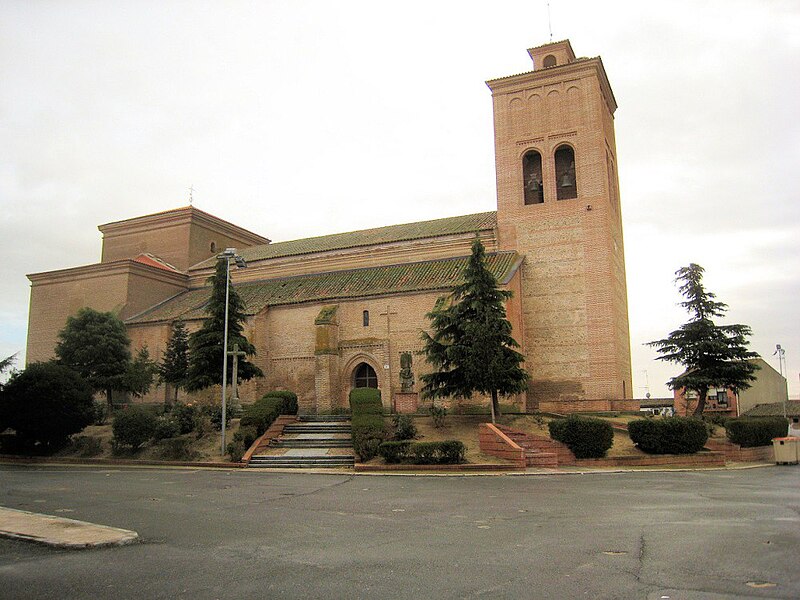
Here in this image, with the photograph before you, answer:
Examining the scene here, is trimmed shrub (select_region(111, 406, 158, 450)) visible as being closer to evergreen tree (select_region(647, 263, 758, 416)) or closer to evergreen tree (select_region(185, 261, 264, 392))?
evergreen tree (select_region(185, 261, 264, 392))

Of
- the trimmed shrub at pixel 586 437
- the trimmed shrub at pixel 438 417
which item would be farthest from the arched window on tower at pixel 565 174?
the trimmed shrub at pixel 586 437

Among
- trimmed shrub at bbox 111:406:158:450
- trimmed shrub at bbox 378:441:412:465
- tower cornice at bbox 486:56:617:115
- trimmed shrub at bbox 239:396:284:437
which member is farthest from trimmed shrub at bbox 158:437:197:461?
tower cornice at bbox 486:56:617:115

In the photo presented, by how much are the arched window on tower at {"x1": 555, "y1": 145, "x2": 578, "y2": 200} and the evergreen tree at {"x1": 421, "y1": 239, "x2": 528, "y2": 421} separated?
34.8 feet

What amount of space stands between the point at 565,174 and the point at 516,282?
251 inches

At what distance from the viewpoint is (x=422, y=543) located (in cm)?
798

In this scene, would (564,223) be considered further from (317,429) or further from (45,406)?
(45,406)

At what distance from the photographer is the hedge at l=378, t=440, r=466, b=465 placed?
722 inches

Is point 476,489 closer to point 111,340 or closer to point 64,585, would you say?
point 64,585

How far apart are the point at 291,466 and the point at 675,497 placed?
1143 centimetres

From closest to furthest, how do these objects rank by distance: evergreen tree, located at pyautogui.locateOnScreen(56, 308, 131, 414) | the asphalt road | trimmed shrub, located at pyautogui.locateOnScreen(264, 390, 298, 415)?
the asphalt road
trimmed shrub, located at pyautogui.locateOnScreen(264, 390, 298, 415)
evergreen tree, located at pyautogui.locateOnScreen(56, 308, 131, 414)

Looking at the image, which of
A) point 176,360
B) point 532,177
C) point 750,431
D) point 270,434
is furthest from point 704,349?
point 176,360

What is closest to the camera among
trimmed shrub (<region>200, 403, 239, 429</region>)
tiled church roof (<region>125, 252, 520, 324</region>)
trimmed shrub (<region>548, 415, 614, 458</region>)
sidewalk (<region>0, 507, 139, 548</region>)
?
sidewalk (<region>0, 507, 139, 548</region>)

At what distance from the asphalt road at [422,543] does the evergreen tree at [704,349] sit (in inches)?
556

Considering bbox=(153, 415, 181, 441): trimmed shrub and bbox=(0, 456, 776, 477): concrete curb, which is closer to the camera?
bbox=(0, 456, 776, 477): concrete curb
